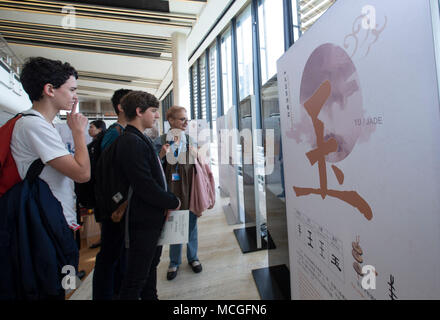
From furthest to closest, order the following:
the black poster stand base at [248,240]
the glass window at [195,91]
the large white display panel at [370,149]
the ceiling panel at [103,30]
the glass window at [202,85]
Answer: the glass window at [195,91]
the glass window at [202,85]
the ceiling panel at [103,30]
the black poster stand base at [248,240]
the large white display panel at [370,149]

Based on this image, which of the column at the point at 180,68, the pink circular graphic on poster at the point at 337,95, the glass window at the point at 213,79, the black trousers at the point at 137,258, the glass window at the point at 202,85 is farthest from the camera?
the glass window at the point at 202,85

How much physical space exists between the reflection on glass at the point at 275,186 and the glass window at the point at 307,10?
1.05 m

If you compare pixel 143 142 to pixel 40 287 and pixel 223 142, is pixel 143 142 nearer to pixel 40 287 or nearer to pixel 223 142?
pixel 40 287

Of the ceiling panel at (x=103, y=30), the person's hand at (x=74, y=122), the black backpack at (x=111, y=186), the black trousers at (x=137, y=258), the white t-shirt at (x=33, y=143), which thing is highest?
the ceiling panel at (x=103, y=30)

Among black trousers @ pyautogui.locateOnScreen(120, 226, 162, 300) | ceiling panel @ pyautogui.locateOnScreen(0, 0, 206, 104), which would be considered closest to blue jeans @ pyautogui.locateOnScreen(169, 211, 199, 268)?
black trousers @ pyautogui.locateOnScreen(120, 226, 162, 300)

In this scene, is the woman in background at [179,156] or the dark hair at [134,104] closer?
the dark hair at [134,104]


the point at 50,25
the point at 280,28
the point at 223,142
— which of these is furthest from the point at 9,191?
the point at 50,25

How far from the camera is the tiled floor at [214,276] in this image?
1.80 m

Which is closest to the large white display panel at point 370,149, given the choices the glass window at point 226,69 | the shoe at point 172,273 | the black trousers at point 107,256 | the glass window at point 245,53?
the black trousers at point 107,256

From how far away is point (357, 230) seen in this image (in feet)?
2.54

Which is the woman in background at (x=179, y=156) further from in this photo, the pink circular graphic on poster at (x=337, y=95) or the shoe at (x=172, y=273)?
the pink circular graphic on poster at (x=337, y=95)

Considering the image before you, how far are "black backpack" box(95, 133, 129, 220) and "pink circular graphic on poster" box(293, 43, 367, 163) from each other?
3.47 ft

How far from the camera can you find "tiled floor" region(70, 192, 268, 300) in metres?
1.80

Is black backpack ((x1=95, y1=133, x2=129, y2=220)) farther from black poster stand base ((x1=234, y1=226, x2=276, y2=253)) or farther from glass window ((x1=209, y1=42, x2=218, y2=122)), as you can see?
glass window ((x1=209, y1=42, x2=218, y2=122))
